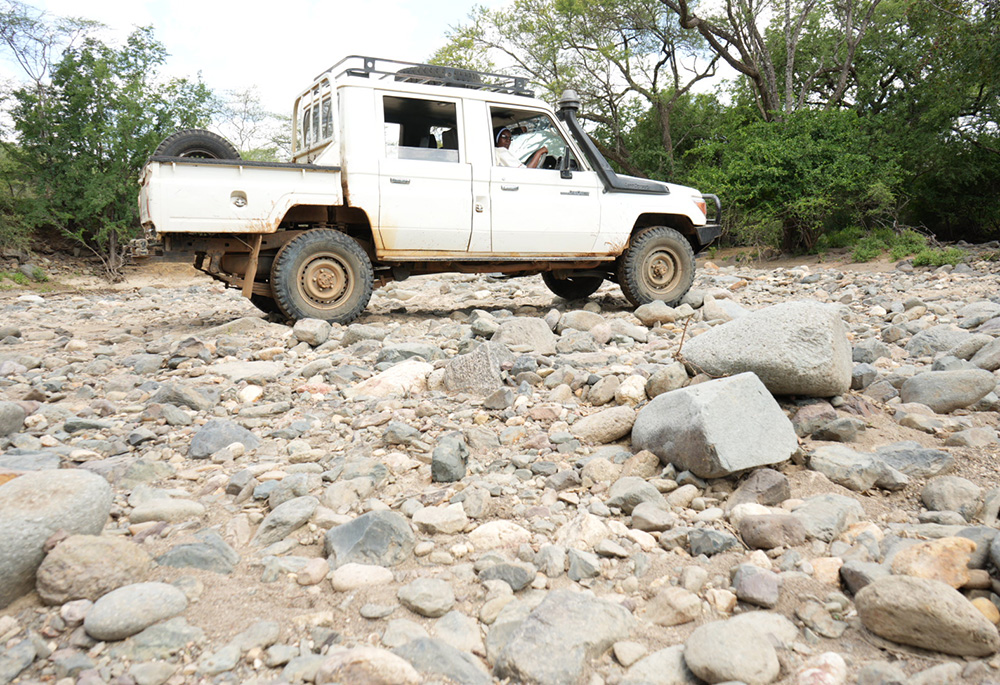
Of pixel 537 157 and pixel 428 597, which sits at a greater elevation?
pixel 537 157

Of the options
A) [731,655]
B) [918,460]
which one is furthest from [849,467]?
[731,655]

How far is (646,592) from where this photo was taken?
2461 millimetres

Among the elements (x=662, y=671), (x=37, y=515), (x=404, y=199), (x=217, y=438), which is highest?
(x=404, y=199)

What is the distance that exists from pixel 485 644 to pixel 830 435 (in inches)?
88.3

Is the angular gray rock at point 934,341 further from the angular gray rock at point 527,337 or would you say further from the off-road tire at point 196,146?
the off-road tire at point 196,146

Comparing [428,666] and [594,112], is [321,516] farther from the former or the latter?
[594,112]

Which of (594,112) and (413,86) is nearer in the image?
(413,86)

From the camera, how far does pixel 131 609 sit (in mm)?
2160

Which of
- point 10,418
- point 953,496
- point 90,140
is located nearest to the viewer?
point 953,496

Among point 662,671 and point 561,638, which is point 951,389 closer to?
point 662,671

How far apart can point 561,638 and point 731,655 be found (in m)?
0.46

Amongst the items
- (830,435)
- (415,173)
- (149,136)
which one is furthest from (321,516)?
(149,136)

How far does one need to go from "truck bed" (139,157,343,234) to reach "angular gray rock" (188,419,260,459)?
291cm

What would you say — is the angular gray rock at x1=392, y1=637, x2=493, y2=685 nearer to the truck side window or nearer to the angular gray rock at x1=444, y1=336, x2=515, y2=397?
the angular gray rock at x1=444, y1=336, x2=515, y2=397
